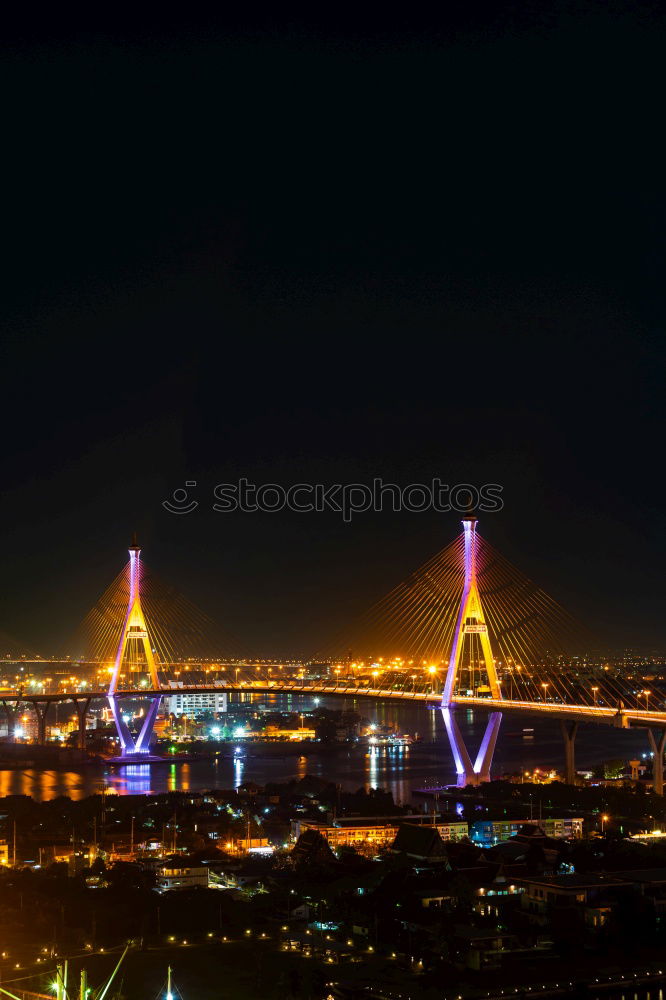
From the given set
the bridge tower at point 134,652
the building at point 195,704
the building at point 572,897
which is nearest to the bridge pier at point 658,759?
the building at point 572,897

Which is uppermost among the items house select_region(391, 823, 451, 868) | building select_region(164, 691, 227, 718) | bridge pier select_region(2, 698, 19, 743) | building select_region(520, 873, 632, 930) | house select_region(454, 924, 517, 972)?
building select_region(164, 691, 227, 718)

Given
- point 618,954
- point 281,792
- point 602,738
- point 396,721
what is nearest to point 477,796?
Answer: point 281,792

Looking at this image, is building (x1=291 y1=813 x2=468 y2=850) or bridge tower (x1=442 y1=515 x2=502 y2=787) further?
A: bridge tower (x1=442 y1=515 x2=502 y2=787)

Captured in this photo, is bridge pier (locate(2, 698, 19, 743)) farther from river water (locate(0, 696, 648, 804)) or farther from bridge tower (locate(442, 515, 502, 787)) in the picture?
bridge tower (locate(442, 515, 502, 787))

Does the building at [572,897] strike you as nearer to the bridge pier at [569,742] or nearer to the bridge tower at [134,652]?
the bridge pier at [569,742]

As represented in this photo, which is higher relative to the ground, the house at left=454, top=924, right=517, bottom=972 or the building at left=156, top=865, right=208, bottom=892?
the building at left=156, top=865, right=208, bottom=892

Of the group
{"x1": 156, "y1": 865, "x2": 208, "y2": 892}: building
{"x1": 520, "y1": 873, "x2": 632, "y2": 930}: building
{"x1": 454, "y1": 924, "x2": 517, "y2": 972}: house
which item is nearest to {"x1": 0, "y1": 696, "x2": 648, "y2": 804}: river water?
{"x1": 156, "y1": 865, "x2": 208, "y2": 892}: building
